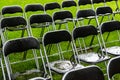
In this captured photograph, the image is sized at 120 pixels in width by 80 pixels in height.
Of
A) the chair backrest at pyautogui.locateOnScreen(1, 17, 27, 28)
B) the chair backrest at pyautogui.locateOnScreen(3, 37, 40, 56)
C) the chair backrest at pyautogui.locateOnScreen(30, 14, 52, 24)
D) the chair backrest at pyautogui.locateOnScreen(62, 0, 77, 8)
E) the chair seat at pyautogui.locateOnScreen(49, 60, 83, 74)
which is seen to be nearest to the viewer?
the chair backrest at pyautogui.locateOnScreen(3, 37, 40, 56)

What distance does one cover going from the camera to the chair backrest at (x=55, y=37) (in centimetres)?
436

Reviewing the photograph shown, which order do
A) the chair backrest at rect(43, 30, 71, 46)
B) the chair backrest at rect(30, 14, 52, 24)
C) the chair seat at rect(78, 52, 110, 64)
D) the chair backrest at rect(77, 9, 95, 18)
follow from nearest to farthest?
the chair backrest at rect(43, 30, 71, 46)
the chair seat at rect(78, 52, 110, 64)
the chair backrest at rect(30, 14, 52, 24)
the chair backrest at rect(77, 9, 95, 18)

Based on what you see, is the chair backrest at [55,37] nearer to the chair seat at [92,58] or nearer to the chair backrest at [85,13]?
the chair seat at [92,58]

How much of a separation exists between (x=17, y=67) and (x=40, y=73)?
152 centimetres

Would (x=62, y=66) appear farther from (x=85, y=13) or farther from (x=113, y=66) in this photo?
(x=85, y=13)

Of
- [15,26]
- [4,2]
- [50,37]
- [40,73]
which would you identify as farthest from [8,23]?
[4,2]

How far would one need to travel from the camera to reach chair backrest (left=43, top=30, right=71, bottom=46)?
14.3 ft

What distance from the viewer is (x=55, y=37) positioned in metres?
4.45

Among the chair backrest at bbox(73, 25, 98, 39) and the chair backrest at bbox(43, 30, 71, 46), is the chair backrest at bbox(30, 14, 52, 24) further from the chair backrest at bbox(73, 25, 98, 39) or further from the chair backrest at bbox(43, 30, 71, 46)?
the chair backrest at bbox(43, 30, 71, 46)

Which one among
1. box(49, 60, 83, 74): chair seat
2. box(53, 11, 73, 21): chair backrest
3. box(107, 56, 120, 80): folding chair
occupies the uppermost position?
box(53, 11, 73, 21): chair backrest

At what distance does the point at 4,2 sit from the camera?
10.5m

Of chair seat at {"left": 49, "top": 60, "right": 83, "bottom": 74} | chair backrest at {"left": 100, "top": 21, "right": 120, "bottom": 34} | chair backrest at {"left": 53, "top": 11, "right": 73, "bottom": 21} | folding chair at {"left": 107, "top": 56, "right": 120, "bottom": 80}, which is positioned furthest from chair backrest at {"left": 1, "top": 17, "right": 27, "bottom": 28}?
folding chair at {"left": 107, "top": 56, "right": 120, "bottom": 80}

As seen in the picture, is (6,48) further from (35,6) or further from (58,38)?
(35,6)

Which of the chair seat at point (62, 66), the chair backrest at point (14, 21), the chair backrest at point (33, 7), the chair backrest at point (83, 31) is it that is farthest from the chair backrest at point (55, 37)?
the chair backrest at point (33, 7)
